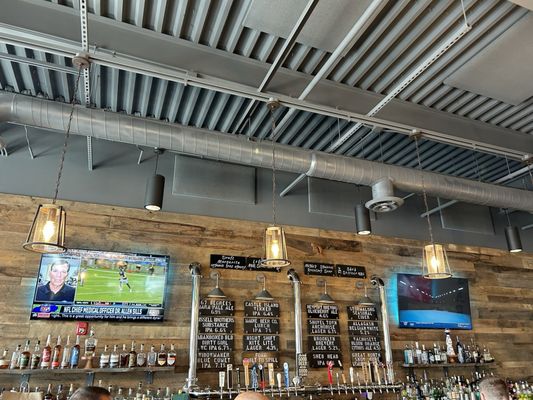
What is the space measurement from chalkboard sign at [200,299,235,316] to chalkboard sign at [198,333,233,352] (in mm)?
262

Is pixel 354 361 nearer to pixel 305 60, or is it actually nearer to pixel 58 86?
pixel 305 60

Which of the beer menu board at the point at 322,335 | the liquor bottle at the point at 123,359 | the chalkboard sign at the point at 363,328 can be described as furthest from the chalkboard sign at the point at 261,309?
the liquor bottle at the point at 123,359

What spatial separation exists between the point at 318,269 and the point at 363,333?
1076 millimetres

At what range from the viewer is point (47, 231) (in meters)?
2.57

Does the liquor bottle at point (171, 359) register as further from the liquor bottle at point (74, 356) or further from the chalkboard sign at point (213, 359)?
the liquor bottle at point (74, 356)

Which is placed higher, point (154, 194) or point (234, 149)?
point (234, 149)

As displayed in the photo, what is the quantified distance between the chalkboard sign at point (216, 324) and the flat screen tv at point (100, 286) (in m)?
0.48

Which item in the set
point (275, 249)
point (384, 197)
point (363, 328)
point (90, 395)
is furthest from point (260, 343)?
point (90, 395)

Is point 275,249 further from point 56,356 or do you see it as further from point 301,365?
point 56,356

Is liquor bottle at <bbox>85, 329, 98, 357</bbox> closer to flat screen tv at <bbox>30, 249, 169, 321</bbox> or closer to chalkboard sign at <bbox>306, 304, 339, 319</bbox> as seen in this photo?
flat screen tv at <bbox>30, 249, 169, 321</bbox>

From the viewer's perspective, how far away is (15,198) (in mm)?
4449

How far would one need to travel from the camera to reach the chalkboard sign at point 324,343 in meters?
5.17

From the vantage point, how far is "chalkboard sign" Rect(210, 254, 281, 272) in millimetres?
5055

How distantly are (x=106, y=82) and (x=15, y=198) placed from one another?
1.70 meters
